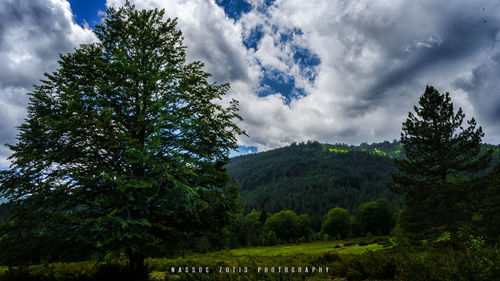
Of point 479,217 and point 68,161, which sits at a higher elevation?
point 68,161

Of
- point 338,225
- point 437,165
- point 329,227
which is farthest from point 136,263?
point 338,225

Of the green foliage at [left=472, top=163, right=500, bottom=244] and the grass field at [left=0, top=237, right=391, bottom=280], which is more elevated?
the green foliage at [left=472, top=163, right=500, bottom=244]

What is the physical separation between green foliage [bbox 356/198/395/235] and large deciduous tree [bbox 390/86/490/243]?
197ft

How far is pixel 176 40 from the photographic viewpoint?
1167cm

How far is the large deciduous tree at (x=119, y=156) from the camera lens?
7.04 metres

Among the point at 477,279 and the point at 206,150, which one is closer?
the point at 477,279

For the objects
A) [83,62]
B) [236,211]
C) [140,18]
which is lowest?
[236,211]

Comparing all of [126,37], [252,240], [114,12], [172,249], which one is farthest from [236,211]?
[252,240]

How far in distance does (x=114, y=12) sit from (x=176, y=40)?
3.07 meters

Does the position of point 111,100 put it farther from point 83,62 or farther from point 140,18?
point 140,18

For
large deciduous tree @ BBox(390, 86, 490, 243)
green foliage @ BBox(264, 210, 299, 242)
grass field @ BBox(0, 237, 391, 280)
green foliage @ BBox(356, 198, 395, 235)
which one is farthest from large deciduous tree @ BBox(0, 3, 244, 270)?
green foliage @ BBox(356, 198, 395, 235)

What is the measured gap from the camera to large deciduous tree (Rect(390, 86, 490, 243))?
18656 millimetres

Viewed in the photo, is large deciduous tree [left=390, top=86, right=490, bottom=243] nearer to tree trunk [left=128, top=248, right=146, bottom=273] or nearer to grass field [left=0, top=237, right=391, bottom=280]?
grass field [left=0, top=237, right=391, bottom=280]

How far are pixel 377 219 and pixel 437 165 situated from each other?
6332 cm
